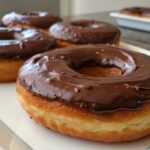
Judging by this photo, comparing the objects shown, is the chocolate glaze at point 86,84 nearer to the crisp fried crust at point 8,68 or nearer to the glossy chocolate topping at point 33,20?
the crisp fried crust at point 8,68

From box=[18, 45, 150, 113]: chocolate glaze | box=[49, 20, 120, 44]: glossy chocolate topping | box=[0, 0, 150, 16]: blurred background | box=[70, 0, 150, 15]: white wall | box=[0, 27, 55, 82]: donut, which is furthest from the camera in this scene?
box=[70, 0, 150, 15]: white wall

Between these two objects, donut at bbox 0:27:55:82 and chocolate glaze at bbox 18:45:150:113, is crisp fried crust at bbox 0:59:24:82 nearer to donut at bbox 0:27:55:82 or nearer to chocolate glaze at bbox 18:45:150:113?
donut at bbox 0:27:55:82

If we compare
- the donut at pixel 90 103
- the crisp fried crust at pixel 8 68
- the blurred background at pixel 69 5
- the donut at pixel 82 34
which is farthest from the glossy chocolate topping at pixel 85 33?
the blurred background at pixel 69 5

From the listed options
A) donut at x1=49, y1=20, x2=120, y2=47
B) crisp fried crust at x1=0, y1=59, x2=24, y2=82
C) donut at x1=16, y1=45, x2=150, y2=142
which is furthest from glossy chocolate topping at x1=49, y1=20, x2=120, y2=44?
donut at x1=16, y1=45, x2=150, y2=142

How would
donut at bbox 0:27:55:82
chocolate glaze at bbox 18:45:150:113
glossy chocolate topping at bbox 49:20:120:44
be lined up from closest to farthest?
chocolate glaze at bbox 18:45:150:113
donut at bbox 0:27:55:82
glossy chocolate topping at bbox 49:20:120:44

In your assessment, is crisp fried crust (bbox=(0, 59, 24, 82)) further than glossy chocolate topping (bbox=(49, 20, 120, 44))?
No

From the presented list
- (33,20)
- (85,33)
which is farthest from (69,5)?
(85,33)

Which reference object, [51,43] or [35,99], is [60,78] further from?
[51,43]
